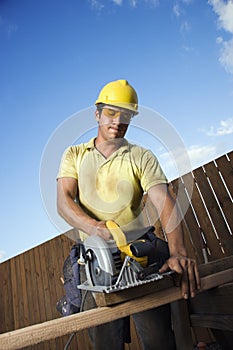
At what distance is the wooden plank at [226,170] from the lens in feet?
8.13

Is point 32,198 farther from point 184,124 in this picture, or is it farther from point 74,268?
point 184,124

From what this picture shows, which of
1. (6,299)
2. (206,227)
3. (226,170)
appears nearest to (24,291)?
(6,299)

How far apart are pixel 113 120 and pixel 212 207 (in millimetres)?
1616

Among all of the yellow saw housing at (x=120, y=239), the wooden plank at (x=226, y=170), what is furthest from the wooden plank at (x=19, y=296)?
the yellow saw housing at (x=120, y=239)

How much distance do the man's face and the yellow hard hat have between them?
28 mm

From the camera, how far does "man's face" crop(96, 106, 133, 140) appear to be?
3.82ft

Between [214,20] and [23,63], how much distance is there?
2.21 m

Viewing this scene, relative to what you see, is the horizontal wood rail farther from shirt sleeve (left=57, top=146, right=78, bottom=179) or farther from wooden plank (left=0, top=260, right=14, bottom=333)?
wooden plank (left=0, top=260, right=14, bottom=333)

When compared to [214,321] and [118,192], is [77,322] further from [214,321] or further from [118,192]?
[214,321]

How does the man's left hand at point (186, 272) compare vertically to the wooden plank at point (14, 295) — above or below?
below

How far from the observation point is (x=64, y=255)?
3463mm

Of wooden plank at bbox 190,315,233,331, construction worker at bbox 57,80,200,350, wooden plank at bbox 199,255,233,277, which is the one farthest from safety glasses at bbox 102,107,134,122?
wooden plank at bbox 190,315,233,331

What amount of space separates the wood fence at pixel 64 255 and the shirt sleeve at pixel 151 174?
1007 millimetres

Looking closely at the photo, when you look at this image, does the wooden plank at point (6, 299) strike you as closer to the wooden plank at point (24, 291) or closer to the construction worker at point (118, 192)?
the wooden plank at point (24, 291)
